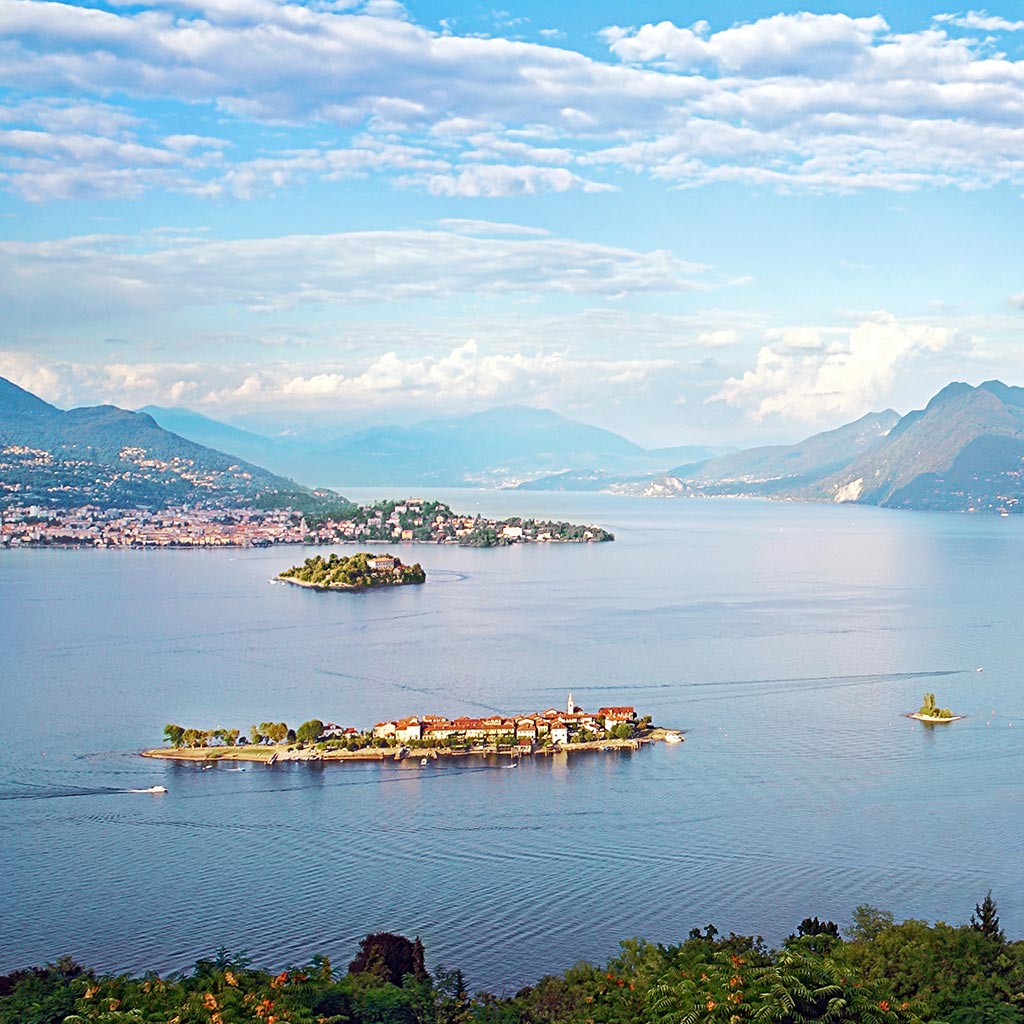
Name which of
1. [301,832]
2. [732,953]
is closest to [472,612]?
[301,832]

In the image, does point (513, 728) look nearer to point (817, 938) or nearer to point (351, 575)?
point (817, 938)

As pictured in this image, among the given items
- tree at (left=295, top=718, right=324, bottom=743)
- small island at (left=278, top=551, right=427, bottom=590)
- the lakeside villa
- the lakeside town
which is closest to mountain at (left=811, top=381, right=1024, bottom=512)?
the lakeside town

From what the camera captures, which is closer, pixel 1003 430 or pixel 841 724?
pixel 841 724

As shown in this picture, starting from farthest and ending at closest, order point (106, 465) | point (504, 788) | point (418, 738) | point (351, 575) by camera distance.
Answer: point (106, 465) → point (351, 575) → point (418, 738) → point (504, 788)

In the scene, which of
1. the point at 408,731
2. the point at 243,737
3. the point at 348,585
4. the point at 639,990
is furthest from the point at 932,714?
the point at 348,585

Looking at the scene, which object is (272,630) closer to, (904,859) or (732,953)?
(904,859)
